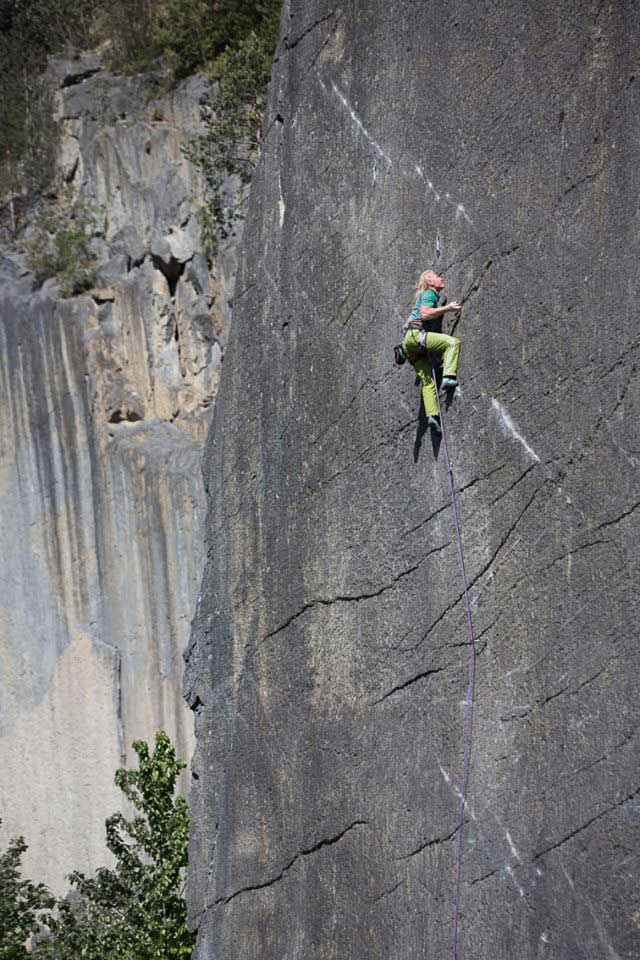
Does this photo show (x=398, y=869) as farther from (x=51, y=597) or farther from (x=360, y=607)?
(x=51, y=597)

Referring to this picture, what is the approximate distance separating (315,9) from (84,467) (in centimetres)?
606

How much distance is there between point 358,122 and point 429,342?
1639 mm

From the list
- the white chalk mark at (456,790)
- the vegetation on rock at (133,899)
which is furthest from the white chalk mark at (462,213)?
the vegetation on rock at (133,899)

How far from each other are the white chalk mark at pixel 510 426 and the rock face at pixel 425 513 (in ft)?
0.07

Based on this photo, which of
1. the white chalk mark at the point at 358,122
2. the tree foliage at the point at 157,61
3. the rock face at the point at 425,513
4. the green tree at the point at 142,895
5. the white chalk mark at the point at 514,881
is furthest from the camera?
A: the tree foliage at the point at 157,61

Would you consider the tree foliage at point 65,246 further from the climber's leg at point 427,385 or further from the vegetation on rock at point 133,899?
the climber's leg at point 427,385

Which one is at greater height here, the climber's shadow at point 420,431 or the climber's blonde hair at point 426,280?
the climber's blonde hair at point 426,280

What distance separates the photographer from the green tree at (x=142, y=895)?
8.85 m

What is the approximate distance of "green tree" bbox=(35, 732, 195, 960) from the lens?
8.85 meters

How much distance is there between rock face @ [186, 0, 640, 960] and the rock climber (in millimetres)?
93

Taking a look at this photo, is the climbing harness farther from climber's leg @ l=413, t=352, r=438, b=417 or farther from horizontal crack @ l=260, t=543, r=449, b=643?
horizontal crack @ l=260, t=543, r=449, b=643

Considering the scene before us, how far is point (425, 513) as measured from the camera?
6.35 m

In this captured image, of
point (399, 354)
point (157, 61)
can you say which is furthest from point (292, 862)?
point (157, 61)

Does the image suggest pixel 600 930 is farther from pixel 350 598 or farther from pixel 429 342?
pixel 429 342
